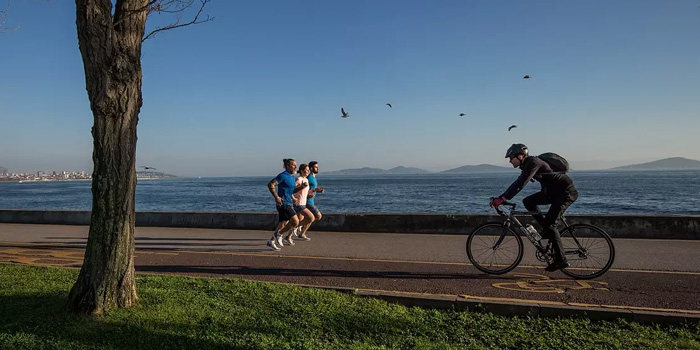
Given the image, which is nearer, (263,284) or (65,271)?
(263,284)

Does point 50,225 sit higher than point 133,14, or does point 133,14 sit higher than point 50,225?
point 133,14

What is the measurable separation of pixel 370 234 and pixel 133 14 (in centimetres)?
810

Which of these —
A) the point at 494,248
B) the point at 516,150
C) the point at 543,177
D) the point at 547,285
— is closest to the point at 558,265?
the point at 547,285

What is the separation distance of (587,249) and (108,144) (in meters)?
5.83

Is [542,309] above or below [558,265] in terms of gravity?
below

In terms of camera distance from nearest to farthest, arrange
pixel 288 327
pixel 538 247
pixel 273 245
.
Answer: pixel 288 327 < pixel 538 247 < pixel 273 245

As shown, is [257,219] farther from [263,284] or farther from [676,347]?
[676,347]

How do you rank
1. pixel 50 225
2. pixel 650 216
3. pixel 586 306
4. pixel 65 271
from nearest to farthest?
pixel 586 306
pixel 65 271
pixel 650 216
pixel 50 225

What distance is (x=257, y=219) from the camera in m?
13.3

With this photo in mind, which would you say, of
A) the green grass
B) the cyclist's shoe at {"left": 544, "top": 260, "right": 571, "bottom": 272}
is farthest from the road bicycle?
the green grass

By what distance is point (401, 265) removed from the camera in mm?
7691

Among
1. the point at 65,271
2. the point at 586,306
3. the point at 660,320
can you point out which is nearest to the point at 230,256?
the point at 65,271

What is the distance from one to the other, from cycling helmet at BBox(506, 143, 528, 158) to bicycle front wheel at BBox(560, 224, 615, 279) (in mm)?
1168

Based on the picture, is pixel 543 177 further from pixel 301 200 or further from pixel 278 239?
pixel 278 239
